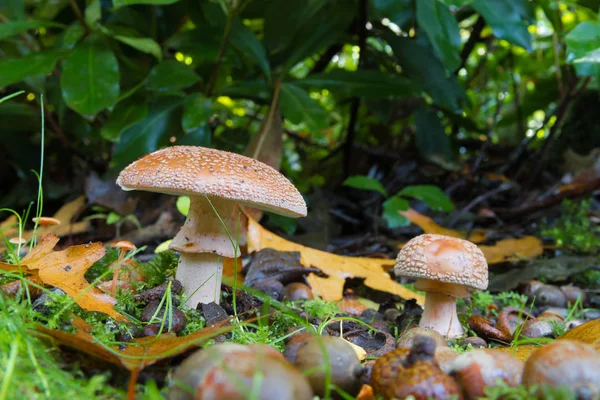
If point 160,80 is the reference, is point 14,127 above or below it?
below

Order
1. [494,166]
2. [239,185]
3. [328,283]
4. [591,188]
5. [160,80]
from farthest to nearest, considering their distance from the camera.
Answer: [494,166]
[591,188]
[160,80]
[328,283]
[239,185]

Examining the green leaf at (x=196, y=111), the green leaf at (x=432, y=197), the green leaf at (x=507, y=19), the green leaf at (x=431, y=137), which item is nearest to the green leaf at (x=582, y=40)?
the green leaf at (x=507, y=19)

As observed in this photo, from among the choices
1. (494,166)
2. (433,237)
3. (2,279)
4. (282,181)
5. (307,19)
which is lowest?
(494,166)

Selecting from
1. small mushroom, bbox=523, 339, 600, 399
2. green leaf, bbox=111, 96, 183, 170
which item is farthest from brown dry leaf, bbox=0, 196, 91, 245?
small mushroom, bbox=523, 339, 600, 399

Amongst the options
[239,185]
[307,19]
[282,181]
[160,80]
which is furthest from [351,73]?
[239,185]

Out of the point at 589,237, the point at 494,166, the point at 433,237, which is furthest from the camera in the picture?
the point at 494,166

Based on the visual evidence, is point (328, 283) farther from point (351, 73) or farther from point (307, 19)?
point (307, 19)

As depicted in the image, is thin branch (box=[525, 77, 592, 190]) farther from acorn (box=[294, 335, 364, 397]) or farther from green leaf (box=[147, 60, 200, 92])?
acorn (box=[294, 335, 364, 397])
